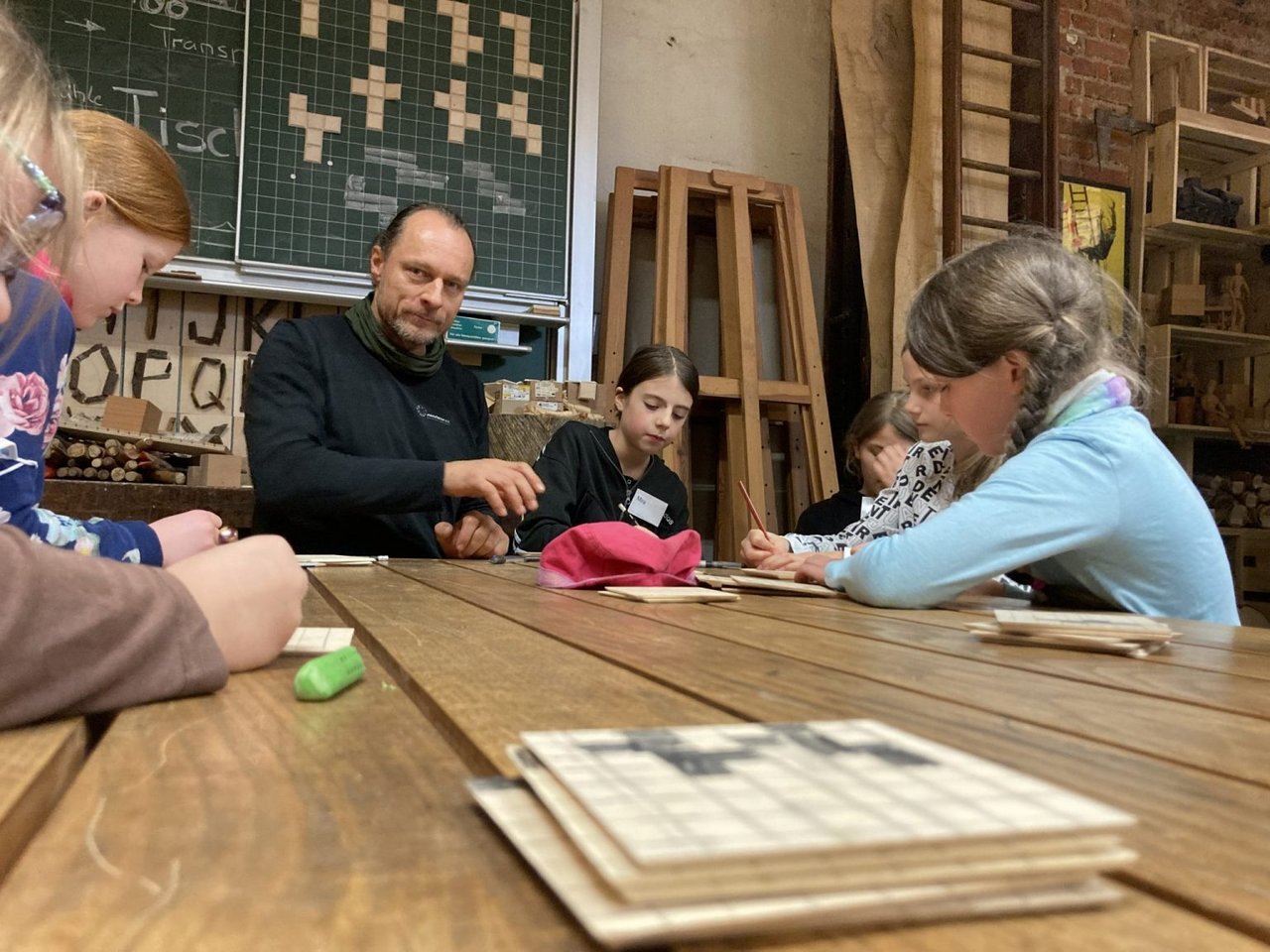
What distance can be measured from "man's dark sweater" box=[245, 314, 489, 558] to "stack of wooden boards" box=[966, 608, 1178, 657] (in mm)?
1156

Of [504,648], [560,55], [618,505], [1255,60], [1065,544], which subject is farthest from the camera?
[1255,60]

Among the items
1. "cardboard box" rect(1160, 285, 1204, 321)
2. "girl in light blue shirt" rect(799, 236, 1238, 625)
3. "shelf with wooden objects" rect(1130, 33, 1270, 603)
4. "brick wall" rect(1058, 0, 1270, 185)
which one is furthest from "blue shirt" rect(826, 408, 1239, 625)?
"cardboard box" rect(1160, 285, 1204, 321)

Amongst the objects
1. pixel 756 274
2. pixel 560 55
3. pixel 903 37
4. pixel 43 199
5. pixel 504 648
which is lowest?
pixel 504 648

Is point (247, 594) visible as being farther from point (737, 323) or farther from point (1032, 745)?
point (737, 323)

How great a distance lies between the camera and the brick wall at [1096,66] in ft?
14.3

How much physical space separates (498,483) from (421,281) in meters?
0.76

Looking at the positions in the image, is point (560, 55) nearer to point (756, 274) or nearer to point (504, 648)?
point (756, 274)

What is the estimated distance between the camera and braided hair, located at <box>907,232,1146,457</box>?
1417mm

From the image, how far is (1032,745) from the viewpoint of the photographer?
50 cm

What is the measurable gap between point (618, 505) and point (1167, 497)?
1739 millimetres

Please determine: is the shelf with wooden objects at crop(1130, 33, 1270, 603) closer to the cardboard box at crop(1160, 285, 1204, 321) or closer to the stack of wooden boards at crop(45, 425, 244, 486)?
the cardboard box at crop(1160, 285, 1204, 321)

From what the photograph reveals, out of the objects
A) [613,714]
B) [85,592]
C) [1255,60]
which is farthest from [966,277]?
[1255,60]

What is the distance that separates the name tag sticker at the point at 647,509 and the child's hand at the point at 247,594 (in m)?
2.18

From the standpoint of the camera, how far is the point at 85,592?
0.53m
